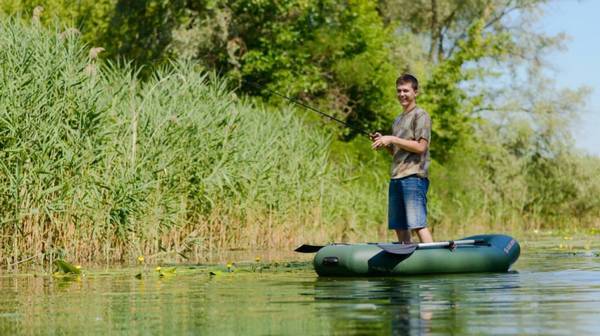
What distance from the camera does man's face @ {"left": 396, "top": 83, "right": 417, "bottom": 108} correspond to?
439 inches

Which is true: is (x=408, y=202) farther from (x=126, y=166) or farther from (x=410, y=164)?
(x=126, y=166)

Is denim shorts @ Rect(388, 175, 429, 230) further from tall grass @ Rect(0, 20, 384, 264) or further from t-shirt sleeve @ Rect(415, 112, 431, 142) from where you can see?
tall grass @ Rect(0, 20, 384, 264)

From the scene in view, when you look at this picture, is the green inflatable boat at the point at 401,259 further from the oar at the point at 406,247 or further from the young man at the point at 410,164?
the young man at the point at 410,164

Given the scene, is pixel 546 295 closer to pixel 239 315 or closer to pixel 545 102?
pixel 239 315

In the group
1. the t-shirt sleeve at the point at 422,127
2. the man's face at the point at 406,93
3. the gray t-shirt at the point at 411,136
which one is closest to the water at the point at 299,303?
the gray t-shirt at the point at 411,136

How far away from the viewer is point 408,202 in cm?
1120

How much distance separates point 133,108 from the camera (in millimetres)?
15383

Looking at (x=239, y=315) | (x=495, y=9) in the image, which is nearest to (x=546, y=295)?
(x=239, y=315)

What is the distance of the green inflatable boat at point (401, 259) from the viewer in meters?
10.8

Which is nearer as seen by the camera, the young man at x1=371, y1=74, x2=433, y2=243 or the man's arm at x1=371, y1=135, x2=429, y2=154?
the man's arm at x1=371, y1=135, x2=429, y2=154

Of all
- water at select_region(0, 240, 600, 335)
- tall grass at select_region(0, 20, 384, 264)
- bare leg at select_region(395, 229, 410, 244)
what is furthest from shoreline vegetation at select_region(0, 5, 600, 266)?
bare leg at select_region(395, 229, 410, 244)

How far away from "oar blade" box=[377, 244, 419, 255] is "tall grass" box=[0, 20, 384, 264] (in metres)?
4.20

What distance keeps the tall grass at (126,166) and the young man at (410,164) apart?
396 cm

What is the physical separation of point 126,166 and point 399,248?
4930 millimetres
